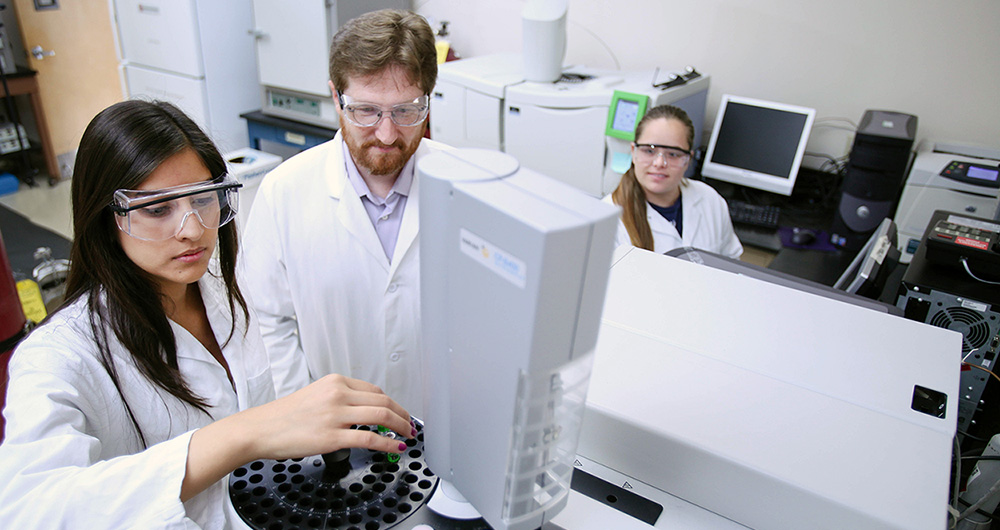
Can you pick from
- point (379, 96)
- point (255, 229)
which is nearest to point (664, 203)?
point (379, 96)

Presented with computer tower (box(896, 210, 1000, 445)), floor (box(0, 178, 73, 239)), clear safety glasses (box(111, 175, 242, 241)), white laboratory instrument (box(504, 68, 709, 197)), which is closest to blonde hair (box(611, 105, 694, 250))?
white laboratory instrument (box(504, 68, 709, 197))

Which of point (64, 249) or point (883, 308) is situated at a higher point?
point (883, 308)

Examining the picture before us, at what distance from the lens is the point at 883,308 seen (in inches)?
38.5

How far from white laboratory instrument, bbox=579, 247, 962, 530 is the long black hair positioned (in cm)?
58

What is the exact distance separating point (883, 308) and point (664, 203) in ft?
3.05

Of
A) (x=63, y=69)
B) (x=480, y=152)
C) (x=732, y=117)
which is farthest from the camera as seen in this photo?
(x=63, y=69)

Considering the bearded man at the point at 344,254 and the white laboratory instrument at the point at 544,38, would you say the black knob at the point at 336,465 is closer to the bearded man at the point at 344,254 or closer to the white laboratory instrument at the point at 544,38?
the bearded man at the point at 344,254

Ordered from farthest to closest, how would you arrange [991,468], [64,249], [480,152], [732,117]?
[64,249], [732,117], [991,468], [480,152]

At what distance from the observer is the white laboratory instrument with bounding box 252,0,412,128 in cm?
259

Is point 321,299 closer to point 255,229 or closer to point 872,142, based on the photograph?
point 255,229

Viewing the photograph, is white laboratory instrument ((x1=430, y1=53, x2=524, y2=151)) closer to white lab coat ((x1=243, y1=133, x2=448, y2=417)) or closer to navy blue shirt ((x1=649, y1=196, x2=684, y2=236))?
navy blue shirt ((x1=649, y1=196, x2=684, y2=236))

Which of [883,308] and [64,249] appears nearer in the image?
[883,308]

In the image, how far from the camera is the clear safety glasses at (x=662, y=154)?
5.88ft

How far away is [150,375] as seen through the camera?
2.63 ft
